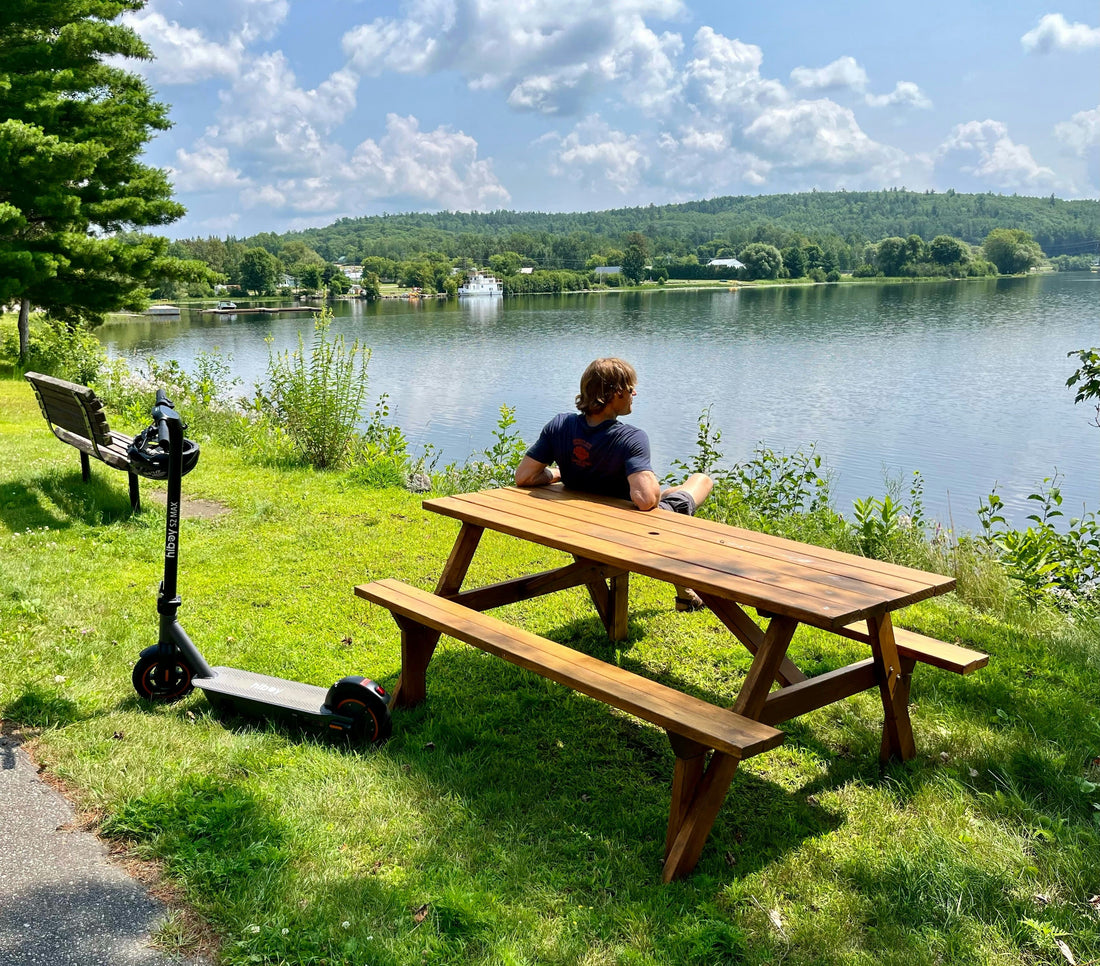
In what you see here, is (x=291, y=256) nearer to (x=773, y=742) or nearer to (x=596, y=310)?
(x=596, y=310)

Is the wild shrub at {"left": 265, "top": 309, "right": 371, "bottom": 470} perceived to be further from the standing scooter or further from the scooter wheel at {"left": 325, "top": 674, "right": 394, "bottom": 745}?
the scooter wheel at {"left": 325, "top": 674, "right": 394, "bottom": 745}

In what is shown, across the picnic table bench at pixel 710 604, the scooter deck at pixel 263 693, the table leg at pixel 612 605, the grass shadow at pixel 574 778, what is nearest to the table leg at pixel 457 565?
the picnic table bench at pixel 710 604

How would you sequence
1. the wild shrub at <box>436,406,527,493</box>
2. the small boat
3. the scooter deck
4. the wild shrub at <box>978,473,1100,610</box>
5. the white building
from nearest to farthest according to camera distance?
1. the scooter deck
2. the wild shrub at <box>978,473,1100,610</box>
3. the wild shrub at <box>436,406,527,493</box>
4. the small boat
5. the white building

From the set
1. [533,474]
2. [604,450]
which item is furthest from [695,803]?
[533,474]

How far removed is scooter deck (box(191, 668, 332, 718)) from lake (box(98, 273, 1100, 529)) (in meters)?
9.25

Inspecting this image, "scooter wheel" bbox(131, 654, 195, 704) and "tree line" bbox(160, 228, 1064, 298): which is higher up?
"tree line" bbox(160, 228, 1064, 298)

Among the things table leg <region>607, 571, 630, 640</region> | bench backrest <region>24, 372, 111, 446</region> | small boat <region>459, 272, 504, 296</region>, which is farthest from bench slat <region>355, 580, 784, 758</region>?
small boat <region>459, 272, 504, 296</region>

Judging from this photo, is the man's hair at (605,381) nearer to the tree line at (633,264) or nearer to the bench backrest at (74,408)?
the bench backrest at (74,408)

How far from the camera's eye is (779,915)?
2.76 meters

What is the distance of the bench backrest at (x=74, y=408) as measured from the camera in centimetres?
710

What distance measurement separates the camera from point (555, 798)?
3.45 m

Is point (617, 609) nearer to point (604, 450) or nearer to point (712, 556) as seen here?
point (604, 450)

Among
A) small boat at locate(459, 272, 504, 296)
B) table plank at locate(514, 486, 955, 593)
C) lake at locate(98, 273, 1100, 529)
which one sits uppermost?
small boat at locate(459, 272, 504, 296)

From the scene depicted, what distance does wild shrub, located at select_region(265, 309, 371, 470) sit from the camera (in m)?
9.91
